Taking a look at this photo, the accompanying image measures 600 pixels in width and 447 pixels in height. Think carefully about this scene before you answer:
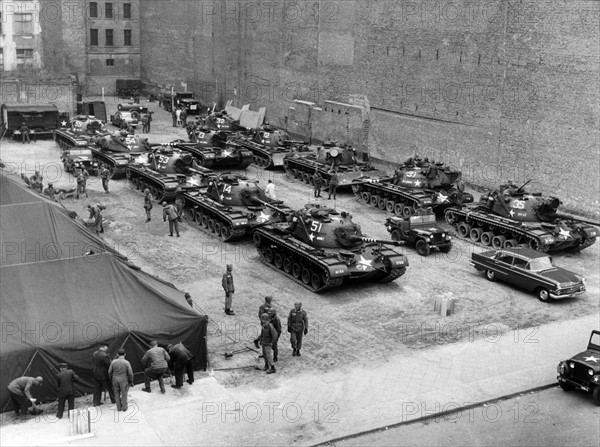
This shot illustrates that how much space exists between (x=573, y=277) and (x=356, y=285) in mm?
5936

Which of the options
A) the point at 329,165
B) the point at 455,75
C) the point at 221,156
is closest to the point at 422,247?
the point at 329,165

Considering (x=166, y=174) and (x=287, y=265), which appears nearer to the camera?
(x=287, y=265)

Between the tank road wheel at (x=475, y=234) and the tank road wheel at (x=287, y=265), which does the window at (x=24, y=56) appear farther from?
the tank road wheel at (x=287, y=265)

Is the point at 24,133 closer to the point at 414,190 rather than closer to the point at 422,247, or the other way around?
the point at 414,190

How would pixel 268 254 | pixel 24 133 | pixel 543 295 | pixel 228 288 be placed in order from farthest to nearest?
pixel 24 133 → pixel 268 254 → pixel 543 295 → pixel 228 288

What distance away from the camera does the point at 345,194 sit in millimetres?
35938

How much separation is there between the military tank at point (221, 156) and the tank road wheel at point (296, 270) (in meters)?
14.8

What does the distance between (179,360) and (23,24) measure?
1907 inches

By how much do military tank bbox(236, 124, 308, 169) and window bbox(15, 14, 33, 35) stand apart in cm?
2391

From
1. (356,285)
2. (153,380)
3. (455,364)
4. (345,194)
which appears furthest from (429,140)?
(153,380)

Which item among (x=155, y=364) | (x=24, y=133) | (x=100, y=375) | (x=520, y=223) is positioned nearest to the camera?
(x=100, y=375)

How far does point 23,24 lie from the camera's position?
58.8 m

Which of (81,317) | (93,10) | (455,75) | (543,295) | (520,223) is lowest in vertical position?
(543,295)

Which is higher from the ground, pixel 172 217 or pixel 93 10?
pixel 93 10
